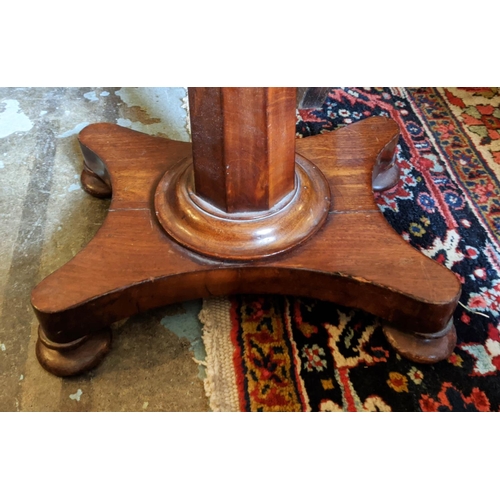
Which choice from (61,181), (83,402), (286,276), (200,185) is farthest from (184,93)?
(83,402)

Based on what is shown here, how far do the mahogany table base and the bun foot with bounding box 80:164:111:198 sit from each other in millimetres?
186

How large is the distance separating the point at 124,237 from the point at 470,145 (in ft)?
2.61

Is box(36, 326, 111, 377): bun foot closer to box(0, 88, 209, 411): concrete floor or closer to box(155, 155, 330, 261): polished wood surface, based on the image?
box(0, 88, 209, 411): concrete floor

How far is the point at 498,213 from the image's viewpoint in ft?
3.31

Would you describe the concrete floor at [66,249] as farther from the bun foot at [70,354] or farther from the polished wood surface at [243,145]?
the polished wood surface at [243,145]

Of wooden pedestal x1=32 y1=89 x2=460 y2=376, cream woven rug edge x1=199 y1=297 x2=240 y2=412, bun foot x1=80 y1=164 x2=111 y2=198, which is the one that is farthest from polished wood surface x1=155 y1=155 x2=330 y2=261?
bun foot x1=80 y1=164 x2=111 y2=198

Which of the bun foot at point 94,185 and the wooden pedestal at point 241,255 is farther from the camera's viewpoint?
the bun foot at point 94,185

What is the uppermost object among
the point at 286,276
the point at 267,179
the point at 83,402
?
the point at 267,179

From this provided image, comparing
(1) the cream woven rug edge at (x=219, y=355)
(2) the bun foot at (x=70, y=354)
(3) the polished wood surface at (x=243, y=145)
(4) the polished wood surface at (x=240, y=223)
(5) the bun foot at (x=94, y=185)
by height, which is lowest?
(1) the cream woven rug edge at (x=219, y=355)

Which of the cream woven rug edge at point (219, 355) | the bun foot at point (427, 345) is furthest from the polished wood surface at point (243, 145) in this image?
the bun foot at point (427, 345)

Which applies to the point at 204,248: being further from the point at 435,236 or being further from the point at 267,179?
the point at 435,236

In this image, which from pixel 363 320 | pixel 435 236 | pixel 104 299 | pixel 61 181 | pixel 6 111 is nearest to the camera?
pixel 104 299

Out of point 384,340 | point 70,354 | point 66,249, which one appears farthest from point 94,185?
point 384,340

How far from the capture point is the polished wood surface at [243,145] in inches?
26.3
